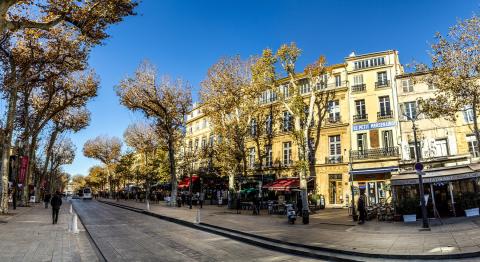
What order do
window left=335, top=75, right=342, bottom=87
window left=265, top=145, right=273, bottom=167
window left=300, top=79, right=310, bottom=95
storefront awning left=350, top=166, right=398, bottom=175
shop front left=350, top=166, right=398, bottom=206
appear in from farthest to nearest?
window left=265, top=145, right=273, bottom=167, window left=300, top=79, right=310, bottom=95, window left=335, top=75, right=342, bottom=87, shop front left=350, top=166, right=398, bottom=206, storefront awning left=350, top=166, right=398, bottom=175

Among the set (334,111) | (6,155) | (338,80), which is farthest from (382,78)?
(6,155)

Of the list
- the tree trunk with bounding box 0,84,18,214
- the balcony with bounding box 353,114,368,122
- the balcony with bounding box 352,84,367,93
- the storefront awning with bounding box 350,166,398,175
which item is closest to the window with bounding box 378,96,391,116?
the balcony with bounding box 353,114,368,122

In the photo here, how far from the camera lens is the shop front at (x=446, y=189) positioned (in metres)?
17.1

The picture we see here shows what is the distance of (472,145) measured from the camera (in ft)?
83.4

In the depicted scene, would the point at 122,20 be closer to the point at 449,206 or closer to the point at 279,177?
→ the point at 449,206

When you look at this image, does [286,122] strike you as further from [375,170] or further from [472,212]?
[472,212]

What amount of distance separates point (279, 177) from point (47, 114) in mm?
23639

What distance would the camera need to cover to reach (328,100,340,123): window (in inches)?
1252

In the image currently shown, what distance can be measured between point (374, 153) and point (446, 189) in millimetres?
11205

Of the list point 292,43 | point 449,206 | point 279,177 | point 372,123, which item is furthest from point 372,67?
point 449,206

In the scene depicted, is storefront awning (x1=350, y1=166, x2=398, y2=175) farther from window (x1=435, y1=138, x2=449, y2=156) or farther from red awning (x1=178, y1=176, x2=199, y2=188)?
red awning (x1=178, y1=176, x2=199, y2=188)

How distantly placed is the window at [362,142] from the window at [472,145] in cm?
760

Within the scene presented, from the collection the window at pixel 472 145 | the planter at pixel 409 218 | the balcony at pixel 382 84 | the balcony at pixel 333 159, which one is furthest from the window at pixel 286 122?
the planter at pixel 409 218

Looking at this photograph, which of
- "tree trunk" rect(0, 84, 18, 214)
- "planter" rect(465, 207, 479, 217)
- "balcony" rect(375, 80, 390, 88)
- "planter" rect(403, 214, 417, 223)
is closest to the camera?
"planter" rect(465, 207, 479, 217)
